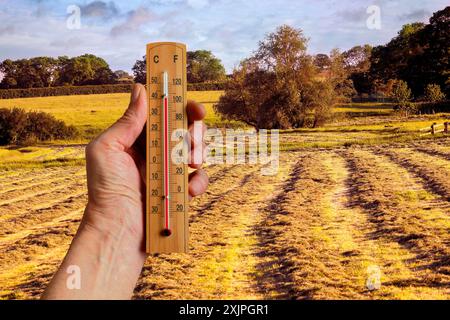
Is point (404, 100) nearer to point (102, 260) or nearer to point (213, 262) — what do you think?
point (213, 262)

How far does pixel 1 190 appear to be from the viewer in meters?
14.7

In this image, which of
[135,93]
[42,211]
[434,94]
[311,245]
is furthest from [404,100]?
[135,93]

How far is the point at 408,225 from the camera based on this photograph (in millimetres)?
8867

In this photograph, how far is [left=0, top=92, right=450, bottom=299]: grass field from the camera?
6.59 meters

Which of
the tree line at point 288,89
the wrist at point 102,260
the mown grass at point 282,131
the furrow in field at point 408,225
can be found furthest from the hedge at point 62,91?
the wrist at point 102,260

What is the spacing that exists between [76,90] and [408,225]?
1384 inches

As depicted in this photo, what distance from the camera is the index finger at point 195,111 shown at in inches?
117

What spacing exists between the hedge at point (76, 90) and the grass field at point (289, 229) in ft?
63.7

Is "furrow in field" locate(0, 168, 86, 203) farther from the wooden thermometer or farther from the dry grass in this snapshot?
the wooden thermometer

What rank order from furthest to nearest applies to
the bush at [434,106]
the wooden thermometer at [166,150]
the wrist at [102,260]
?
the bush at [434,106] < the wooden thermometer at [166,150] < the wrist at [102,260]

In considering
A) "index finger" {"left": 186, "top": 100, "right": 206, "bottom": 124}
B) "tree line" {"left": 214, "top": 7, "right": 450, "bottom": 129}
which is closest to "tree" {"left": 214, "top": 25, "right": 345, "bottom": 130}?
"tree line" {"left": 214, "top": 7, "right": 450, "bottom": 129}

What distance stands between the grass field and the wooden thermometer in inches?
134

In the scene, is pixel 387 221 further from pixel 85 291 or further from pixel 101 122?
pixel 101 122

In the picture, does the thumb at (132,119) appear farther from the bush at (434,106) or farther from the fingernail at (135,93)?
the bush at (434,106)
